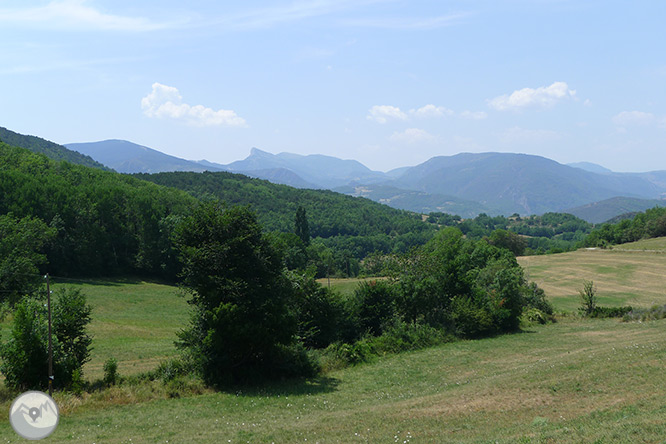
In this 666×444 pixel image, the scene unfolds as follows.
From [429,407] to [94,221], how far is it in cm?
8757

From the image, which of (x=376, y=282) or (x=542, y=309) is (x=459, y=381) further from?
(x=542, y=309)

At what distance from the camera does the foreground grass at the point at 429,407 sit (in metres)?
14.6

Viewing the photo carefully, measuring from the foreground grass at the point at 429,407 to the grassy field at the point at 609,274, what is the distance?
1775 inches

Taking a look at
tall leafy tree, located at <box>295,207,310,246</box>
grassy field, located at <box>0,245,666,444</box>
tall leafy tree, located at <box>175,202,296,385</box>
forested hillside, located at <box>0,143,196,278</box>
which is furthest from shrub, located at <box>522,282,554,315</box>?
tall leafy tree, located at <box>295,207,310,246</box>

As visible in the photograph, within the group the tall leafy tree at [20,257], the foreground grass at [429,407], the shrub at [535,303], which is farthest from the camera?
the shrub at [535,303]

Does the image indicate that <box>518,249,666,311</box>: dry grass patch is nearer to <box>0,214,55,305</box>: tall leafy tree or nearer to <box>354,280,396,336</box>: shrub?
<box>354,280,396,336</box>: shrub

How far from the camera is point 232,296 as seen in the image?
27172 millimetres

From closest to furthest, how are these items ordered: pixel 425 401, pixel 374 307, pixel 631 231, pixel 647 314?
pixel 425 401, pixel 374 307, pixel 647 314, pixel 631 231

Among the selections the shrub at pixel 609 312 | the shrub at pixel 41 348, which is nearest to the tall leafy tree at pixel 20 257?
the shrub at pixel 41 348

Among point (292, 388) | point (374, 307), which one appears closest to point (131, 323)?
point (374, 307)

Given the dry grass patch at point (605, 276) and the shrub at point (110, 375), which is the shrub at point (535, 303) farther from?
the shrub at point (110, 375)

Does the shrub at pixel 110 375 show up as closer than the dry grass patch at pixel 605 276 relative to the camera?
Yes

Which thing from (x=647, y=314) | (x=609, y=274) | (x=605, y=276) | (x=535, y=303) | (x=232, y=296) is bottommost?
(x=605, y=276)

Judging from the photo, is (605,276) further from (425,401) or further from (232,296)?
(232,296)
